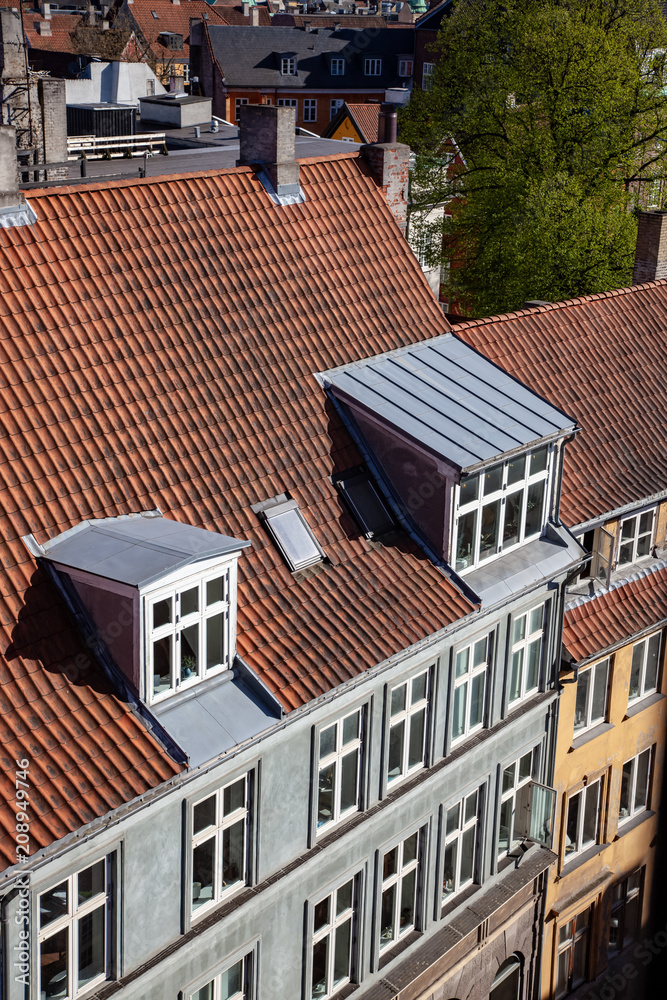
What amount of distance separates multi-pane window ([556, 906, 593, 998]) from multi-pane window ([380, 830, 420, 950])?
6.09m

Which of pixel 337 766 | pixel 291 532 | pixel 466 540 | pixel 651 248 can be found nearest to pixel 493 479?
pixel 466 540

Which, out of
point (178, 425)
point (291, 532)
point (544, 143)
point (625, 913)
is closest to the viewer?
point (178, 425)

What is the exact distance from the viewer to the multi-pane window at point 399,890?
17.1 metres

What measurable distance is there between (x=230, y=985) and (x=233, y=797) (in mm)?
2556

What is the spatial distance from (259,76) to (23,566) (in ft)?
260

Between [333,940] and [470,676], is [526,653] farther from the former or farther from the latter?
[333,940]

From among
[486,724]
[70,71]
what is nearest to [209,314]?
[486,724]

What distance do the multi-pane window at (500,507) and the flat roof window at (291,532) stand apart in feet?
7.09

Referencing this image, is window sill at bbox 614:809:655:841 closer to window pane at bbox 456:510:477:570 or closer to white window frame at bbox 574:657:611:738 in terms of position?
white window frame at bbox 574:657:611:738

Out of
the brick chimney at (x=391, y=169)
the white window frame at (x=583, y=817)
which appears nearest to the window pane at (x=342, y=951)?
the white window frame at (x=583, y=817)

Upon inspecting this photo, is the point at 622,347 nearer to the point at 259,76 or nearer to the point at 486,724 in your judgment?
the point at 486,724

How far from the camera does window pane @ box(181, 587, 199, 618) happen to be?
12945 mm

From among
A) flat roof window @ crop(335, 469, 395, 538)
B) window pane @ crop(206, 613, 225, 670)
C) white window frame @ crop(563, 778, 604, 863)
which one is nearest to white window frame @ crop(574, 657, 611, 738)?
white window frame @ crop(563, 778, 604, 863)

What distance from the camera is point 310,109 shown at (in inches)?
3484
